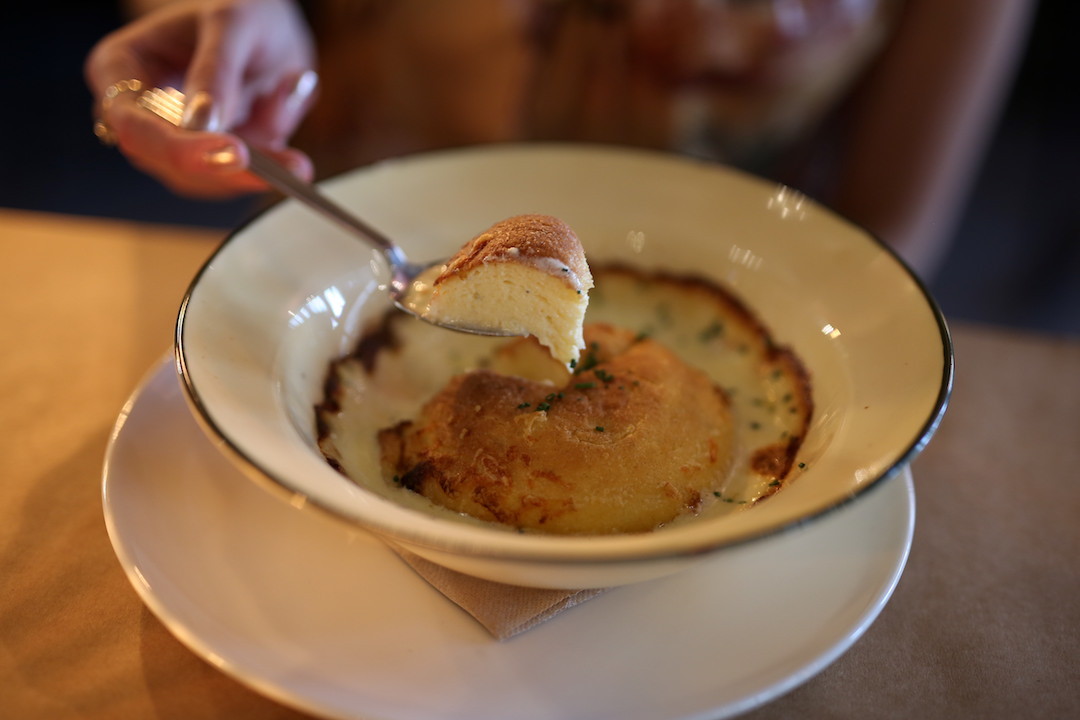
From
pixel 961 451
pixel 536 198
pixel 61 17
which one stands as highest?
pixel 536 198

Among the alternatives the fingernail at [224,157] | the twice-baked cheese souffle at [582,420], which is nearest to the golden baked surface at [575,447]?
the twice-baked cheese souffle at [582,420]

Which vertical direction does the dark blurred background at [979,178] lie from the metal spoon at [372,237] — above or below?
below

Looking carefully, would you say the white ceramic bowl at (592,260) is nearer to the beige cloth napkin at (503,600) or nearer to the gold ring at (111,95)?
the beige cloth napkin at (503,600)

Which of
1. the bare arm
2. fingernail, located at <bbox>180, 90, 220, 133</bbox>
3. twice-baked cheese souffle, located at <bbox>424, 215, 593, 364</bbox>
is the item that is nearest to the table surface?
fingernail, located at <bbox>180, 90, 220, 133</bbox>

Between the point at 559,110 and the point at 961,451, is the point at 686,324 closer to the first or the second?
the point at 961,451

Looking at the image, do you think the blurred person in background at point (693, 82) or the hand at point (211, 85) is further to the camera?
the blurred person in background at point (693, 82)

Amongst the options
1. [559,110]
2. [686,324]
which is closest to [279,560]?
[686,324]
